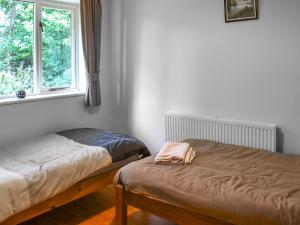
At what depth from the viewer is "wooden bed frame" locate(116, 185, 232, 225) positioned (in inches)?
88.9

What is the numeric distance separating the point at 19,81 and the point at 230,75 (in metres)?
2.15

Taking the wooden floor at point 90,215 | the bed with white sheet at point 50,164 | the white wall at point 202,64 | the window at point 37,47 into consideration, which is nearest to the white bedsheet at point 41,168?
the bed with white sheet at point 50,164

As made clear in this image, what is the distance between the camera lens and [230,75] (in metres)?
3.31

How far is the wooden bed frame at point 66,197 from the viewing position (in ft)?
8.13

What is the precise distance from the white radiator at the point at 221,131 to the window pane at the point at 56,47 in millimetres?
1313

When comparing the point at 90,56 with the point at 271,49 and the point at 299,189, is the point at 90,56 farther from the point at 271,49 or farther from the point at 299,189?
the point at 299,189

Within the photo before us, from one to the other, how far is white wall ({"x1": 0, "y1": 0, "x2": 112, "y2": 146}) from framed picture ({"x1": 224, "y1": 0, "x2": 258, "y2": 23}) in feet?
5.18

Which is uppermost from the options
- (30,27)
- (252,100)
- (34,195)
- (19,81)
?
(30,27)

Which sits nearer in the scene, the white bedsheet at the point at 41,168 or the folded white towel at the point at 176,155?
the white bedsheet at the point at 41,168

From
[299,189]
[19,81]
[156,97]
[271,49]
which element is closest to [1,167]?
[19,81]

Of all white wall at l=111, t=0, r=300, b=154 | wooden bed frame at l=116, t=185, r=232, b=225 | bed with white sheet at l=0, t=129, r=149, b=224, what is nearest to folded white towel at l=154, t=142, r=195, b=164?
wooden bed frame at l=116, t=185, r=232, b=225

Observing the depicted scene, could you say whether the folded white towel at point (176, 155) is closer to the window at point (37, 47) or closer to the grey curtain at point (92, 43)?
the grey curtain at point (92, 43)

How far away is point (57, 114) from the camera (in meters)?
3.71

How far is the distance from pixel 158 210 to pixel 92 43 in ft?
7.04
